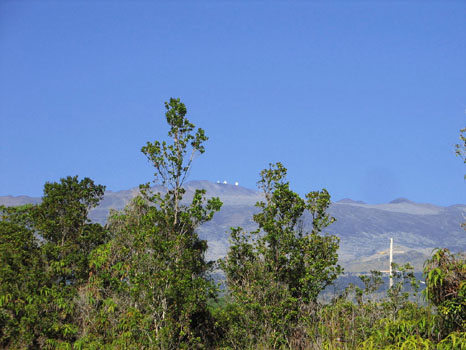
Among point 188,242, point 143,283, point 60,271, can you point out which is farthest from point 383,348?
point 60,271

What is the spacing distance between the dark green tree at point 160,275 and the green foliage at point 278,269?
1189 mm

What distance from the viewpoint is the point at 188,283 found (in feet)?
57.4

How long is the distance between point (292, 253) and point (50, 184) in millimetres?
11627

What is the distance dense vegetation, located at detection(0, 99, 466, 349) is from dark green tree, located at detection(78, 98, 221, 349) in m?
0.04

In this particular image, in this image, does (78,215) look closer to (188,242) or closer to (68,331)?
(68,331)

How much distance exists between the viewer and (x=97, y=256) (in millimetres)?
23656

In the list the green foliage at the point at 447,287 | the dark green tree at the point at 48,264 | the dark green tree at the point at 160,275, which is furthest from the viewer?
the dark green tree at the point at 48,264

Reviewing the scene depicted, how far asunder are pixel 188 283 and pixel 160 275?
0.85m

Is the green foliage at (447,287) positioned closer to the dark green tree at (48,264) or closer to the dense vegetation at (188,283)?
the dense vegetation at (188,283)

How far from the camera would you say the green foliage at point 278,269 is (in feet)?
60.9

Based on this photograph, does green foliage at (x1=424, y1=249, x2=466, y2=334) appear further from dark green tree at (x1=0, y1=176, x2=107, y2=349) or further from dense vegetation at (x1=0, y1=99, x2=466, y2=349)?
dark green tree at (x1=0, y1=176, x2=107, y2=349)

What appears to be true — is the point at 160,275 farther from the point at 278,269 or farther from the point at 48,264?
the point at 48,264

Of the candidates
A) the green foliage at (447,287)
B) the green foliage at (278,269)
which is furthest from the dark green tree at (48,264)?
Answer: the green foliage at (447,287)

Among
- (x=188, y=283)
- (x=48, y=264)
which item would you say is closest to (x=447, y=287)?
(x=188, y=283)
